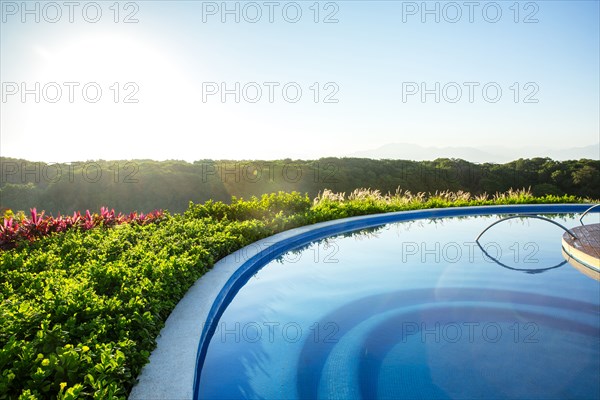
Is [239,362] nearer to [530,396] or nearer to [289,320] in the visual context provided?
[289,320]

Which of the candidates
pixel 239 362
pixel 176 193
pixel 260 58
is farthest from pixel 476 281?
pixel 176 193

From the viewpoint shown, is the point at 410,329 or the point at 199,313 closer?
the point at 199,313

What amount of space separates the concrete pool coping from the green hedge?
0.39 ft

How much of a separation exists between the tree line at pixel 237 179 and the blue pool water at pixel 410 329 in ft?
46.8

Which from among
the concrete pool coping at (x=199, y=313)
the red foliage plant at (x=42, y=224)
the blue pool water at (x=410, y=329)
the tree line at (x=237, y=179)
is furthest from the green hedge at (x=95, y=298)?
the tree line at (x=237, y=179)

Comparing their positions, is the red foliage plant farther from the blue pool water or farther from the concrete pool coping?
the blue pool water

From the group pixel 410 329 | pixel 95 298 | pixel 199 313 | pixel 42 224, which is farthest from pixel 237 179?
pixel 95 298

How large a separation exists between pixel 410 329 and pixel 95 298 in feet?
11.4

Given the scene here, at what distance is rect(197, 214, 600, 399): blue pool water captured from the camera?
328cm

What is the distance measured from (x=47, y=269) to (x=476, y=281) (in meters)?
6.42

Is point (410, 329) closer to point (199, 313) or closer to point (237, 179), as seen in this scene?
point (199, 313)

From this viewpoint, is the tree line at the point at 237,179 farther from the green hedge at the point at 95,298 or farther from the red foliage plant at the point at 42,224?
A: the green hedge at the point at 95,298

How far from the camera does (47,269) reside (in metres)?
4.88

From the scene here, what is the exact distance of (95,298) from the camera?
3.51 metres
